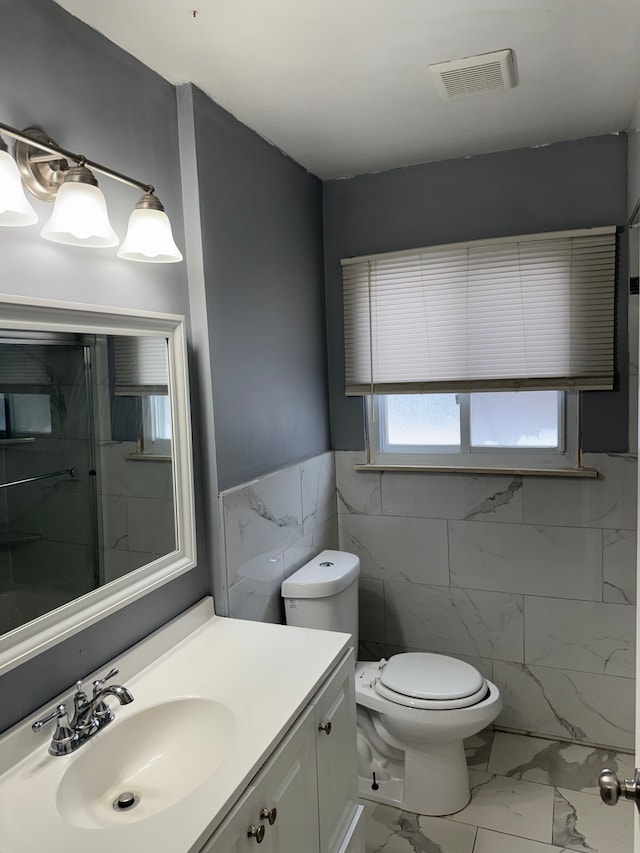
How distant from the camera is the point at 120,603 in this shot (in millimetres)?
1589

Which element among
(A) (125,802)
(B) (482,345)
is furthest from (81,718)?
(B) (482,345)

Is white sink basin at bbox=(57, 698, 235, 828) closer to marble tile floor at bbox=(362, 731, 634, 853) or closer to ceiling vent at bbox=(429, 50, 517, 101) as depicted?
marble tile floor at bbox=(362, 731, 634, 853)

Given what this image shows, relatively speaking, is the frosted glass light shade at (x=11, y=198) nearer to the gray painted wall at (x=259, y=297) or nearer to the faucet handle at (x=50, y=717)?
the gray painted wall at (x=259, y=297)

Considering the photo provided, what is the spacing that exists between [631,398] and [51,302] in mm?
2079

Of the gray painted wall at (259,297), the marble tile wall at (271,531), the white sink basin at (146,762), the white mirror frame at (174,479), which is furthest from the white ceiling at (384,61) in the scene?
the white sink basin at (146,762)

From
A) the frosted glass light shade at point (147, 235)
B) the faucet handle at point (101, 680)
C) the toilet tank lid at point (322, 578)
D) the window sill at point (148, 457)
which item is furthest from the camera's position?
the toilet tank lid at point (322, 578)

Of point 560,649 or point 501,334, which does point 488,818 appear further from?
point 501,334

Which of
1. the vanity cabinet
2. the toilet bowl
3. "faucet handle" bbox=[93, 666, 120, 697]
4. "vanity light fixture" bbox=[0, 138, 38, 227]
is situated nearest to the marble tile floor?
the toilet bowl

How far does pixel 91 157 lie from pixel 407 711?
198cm

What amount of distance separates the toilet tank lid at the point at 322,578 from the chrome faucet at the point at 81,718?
3.01 feet

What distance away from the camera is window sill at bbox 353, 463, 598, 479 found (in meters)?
2.49

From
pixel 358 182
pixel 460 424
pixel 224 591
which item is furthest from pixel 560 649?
pixel 358 182

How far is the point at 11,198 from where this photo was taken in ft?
4.02

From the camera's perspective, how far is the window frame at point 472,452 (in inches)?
101
